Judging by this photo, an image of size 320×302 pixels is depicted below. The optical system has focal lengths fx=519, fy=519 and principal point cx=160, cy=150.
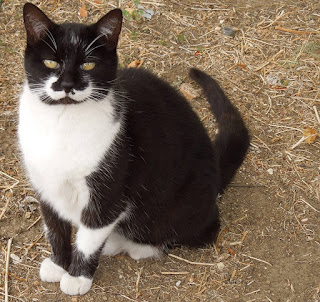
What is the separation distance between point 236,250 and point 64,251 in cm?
99

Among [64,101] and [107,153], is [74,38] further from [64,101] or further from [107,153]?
[107,153]

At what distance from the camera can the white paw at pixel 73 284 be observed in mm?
2676

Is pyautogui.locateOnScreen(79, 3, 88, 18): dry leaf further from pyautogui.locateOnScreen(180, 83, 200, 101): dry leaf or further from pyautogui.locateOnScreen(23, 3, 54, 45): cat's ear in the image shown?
pyautogui.locateOnScreen(23, 3, 54, 45): cat's ear

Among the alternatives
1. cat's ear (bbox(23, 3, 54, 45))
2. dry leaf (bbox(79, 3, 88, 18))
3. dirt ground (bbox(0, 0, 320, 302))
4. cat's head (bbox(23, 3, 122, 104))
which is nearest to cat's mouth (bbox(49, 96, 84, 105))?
cat's head (bbox(23, 3, 122, 104))

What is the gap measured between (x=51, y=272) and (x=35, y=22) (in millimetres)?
1343

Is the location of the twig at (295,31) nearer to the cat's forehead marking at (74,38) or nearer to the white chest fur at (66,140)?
the white chest fur at (66,140)

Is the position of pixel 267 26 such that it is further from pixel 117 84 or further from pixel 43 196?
pixel 43 196

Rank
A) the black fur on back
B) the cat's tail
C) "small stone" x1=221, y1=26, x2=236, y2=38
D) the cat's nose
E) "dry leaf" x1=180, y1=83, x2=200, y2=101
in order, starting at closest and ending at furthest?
the cat's nose < the black fur on back < the cat's tail < "dry leaf" x1=180, y1=83, x2=200, y2=101 < "small stone" x1=221, y1=26, x2=236, y2=38

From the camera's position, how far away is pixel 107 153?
234cm

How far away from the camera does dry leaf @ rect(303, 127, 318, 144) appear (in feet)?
11.8

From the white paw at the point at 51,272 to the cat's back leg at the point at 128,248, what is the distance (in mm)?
280

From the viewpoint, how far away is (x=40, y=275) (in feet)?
9.12

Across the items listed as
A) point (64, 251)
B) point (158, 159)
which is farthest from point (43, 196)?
point (158, 159)


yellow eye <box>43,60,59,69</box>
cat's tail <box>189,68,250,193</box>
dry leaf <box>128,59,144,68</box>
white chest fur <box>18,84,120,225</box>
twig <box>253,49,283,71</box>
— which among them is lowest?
twig <box>253,49,283,71</box>
